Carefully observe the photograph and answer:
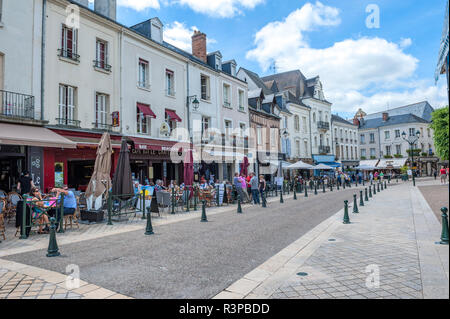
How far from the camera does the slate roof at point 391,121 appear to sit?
52.0 m

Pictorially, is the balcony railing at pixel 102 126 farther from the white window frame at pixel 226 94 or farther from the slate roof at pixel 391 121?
the slate roof at pixel 391 121

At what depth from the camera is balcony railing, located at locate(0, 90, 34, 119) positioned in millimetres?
10258

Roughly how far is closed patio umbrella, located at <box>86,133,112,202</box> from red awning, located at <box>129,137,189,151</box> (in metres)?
5.08

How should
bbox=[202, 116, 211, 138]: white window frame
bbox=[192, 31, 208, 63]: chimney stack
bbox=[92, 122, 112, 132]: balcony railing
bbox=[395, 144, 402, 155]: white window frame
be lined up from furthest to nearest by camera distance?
bbox=[395, 144, 402, 155]: white window frame
bbox=[192, 31, 208, 63]: chimney stack
bbox=[202, 116, 211, 138]: white window frame
bbox=[92, 122, 112, 132]: balcony railing

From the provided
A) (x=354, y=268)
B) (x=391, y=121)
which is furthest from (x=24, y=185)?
(x=391, y=121)

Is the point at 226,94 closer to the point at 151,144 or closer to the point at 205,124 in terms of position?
the point at 205,124

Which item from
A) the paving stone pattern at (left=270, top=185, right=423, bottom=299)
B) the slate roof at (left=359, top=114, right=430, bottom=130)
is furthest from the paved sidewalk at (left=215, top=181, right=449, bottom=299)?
the slate roof at (left=359, top=114, right=430, bottom=130)

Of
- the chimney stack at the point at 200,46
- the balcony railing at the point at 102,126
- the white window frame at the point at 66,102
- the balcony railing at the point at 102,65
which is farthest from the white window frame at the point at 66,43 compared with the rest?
the chimney stack at the point at 200,46

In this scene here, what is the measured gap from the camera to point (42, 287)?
365cm

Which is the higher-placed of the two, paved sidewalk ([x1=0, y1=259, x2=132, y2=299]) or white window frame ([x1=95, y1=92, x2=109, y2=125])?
white window frame ([x1=95, y1=92, x2=109, y2=125])

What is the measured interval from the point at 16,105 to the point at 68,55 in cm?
333

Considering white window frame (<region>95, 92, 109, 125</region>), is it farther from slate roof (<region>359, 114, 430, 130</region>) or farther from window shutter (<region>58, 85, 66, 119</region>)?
slate roof (<region>359, 114, 430, 130</region>)

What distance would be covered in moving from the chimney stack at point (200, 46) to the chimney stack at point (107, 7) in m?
7.72
